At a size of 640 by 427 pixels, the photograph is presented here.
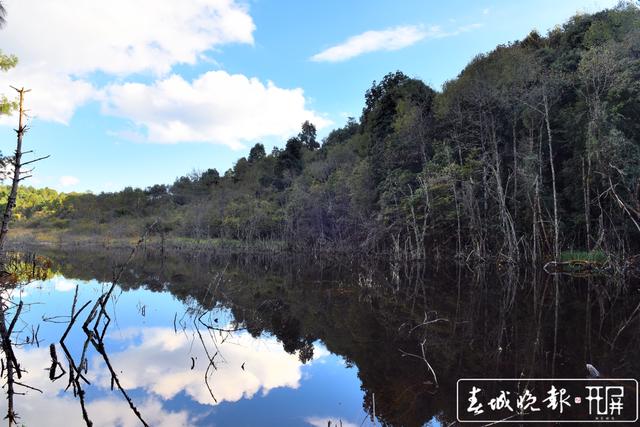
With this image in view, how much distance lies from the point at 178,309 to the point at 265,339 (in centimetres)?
435

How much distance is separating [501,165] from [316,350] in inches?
777

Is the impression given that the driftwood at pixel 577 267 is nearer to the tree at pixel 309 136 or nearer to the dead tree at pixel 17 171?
the dead tree at pixel 17 171

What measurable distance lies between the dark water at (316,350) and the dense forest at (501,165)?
3.46 metres

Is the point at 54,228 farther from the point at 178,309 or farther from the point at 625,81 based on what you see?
the point at 625,81

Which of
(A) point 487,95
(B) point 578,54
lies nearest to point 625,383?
(A) point 487,95

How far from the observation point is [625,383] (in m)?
5.09

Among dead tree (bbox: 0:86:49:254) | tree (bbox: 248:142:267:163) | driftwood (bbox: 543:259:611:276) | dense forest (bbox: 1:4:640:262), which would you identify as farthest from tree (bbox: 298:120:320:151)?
dead tree (bbox: 0:86:49:254)

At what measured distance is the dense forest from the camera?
17.0 metres

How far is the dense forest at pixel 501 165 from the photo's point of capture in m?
17.0

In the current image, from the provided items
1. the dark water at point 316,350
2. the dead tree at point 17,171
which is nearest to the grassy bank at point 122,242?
the dark water at point 316,350

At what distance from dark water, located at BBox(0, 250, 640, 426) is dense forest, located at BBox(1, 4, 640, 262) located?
346 cm

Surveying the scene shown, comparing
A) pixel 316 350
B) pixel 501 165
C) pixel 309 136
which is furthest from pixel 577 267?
pixel 309 136

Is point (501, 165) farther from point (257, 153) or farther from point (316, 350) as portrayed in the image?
point (257, 153)

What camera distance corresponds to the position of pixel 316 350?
7551mm
